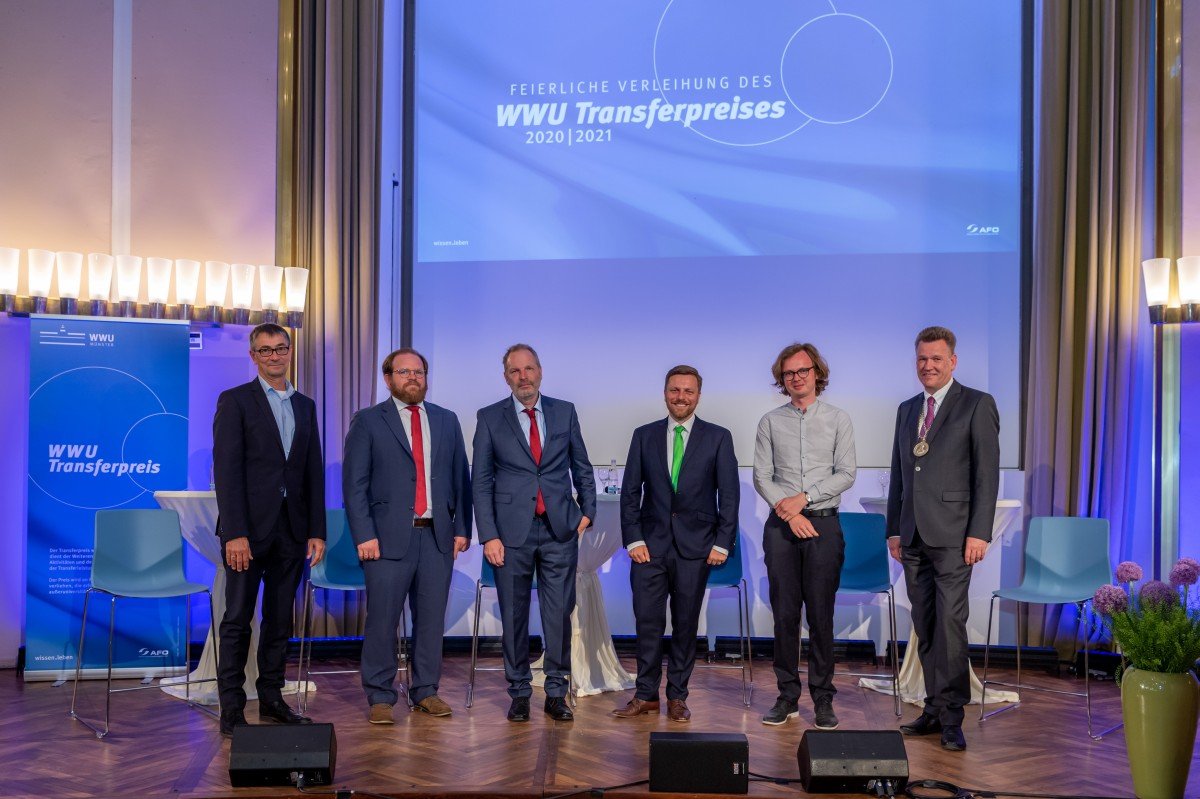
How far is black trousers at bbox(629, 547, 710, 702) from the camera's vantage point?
4.50 m

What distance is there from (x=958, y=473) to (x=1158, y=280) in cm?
218

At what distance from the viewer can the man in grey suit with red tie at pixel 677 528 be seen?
4.50 metres

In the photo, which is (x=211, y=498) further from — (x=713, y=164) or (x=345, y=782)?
(x=713, y=164)

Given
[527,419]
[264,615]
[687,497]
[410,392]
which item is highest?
[410,392]

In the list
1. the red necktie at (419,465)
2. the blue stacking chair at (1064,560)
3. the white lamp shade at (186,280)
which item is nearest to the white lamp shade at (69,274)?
the white lamp shade at (186,280)

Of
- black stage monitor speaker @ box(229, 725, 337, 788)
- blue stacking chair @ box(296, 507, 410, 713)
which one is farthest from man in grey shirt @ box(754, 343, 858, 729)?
blue stacking chair @ box(296, 507, 410, 713)

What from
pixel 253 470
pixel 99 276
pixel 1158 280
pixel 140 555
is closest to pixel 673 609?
pixel 253 470

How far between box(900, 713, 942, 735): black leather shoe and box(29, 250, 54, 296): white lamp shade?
487 cm

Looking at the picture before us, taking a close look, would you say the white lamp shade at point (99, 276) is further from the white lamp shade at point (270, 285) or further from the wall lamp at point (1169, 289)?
the wall lamp at point (1169, 289)

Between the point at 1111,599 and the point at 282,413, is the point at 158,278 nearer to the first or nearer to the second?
the point at 282,413

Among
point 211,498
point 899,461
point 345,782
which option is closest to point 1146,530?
point 899,461

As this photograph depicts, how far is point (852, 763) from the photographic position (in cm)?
335

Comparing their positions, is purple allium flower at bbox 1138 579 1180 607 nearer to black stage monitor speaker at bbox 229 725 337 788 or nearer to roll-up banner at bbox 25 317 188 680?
black stage monitor speaker at bbox 229 725 337 788

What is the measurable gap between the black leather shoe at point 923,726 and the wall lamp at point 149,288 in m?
3.97
